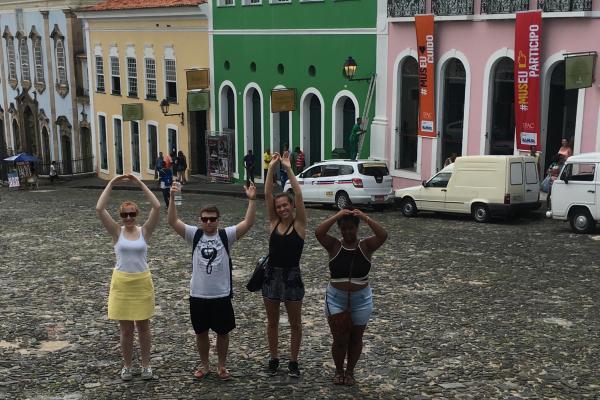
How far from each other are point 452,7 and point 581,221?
8526 mm

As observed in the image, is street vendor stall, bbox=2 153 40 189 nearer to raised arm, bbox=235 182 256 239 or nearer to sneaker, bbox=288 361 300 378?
raised arm, bbox=235 182 256 239

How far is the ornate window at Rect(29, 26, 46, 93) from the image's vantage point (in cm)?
4562

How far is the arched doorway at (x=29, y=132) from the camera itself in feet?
161

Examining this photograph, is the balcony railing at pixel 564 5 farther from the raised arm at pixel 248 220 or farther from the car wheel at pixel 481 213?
the raised arm at pixel 248 220

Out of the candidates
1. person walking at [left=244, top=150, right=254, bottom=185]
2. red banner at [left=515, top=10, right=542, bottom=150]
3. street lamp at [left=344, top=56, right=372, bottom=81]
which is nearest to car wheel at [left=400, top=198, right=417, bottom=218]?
red banner at [left=515, top=10, right=542, bottom=150]

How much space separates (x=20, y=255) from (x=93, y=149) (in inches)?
1126

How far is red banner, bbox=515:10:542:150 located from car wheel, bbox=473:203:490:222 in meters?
3.10

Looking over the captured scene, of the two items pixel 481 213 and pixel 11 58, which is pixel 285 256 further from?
pixel 11 58

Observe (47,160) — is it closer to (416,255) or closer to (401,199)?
(401,199)

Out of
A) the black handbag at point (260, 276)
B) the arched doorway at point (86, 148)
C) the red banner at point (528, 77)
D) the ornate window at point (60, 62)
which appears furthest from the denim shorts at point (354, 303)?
the ornate window at point (60, 62)

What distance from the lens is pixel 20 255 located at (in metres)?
14.5

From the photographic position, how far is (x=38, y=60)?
1817 inches

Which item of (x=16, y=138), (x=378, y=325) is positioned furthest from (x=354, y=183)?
(x=16, y=138)

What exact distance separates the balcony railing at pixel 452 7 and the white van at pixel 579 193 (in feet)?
22.9
